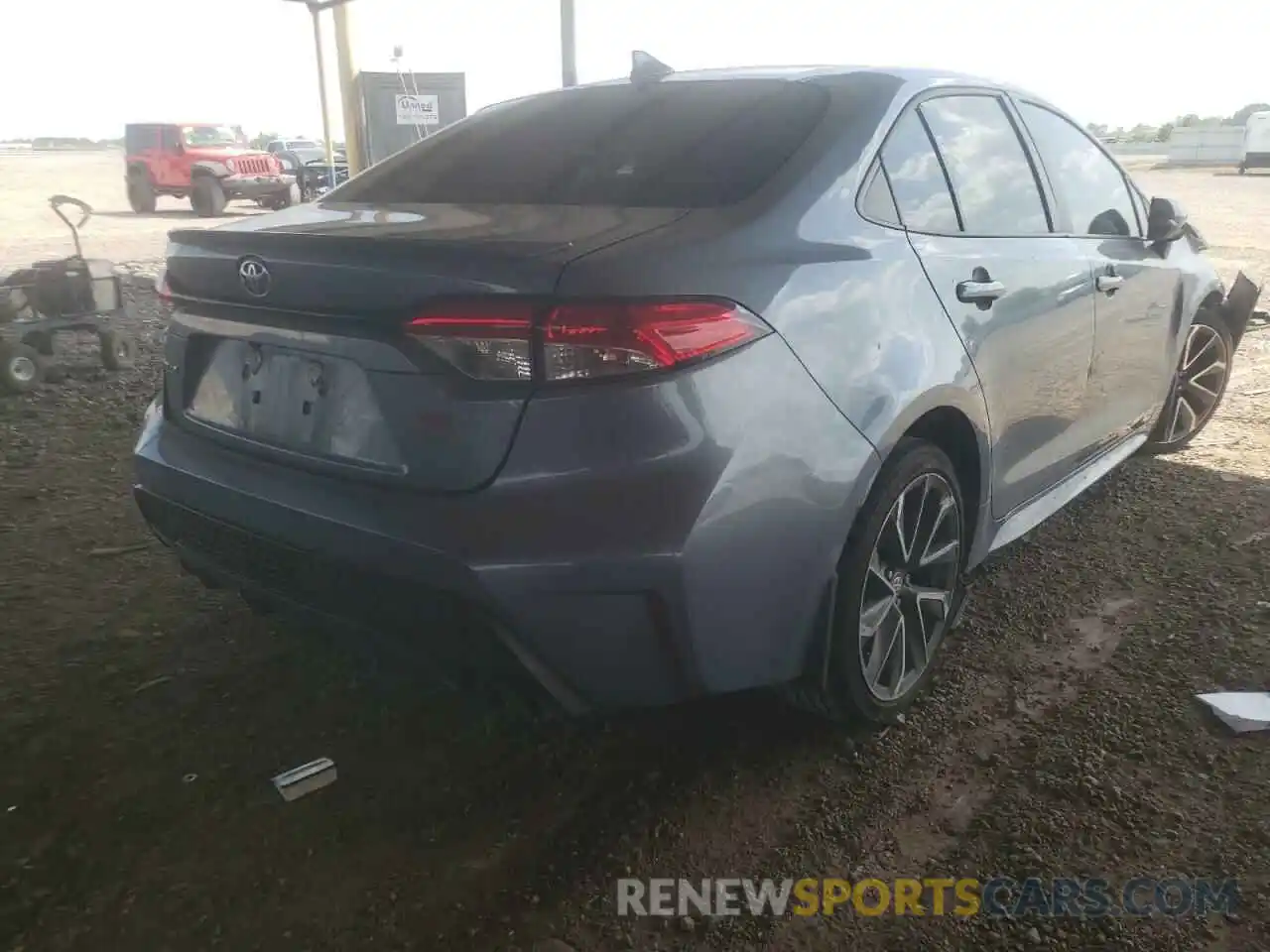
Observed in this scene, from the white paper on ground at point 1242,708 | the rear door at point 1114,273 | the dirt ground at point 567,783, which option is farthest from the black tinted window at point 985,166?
the white paper on ground at point 1242,708

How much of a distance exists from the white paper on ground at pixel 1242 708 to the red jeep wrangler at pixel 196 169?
1868 cm

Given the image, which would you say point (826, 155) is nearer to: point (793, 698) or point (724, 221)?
point (724, 221)

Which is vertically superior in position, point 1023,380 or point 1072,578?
point 1023,380

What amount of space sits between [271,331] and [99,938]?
118 cm

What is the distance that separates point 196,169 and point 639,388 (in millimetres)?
18732

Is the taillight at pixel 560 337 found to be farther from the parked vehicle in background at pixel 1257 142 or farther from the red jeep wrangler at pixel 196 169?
the parked vehicle in background at pixel 1257 142

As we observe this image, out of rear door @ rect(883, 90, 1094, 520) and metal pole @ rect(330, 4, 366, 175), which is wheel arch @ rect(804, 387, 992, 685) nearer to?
rear door @ rect(883, 90, 1094, 520)

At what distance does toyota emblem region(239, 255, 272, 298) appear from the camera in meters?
1.99

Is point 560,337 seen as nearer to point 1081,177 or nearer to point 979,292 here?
point 979,292

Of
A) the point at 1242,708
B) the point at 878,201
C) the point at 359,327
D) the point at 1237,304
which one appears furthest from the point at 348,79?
the point at 1242,708

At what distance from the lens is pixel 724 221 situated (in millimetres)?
1951

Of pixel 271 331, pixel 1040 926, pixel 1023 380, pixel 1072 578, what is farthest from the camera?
pixel 1072 578

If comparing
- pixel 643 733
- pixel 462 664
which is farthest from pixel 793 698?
pixel 462 664

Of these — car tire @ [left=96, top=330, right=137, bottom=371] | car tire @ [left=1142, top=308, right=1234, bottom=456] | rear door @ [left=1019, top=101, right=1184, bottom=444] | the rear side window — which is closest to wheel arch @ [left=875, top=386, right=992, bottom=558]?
rear door @ [left=1019, top=101, right=1184, bottom=444]
